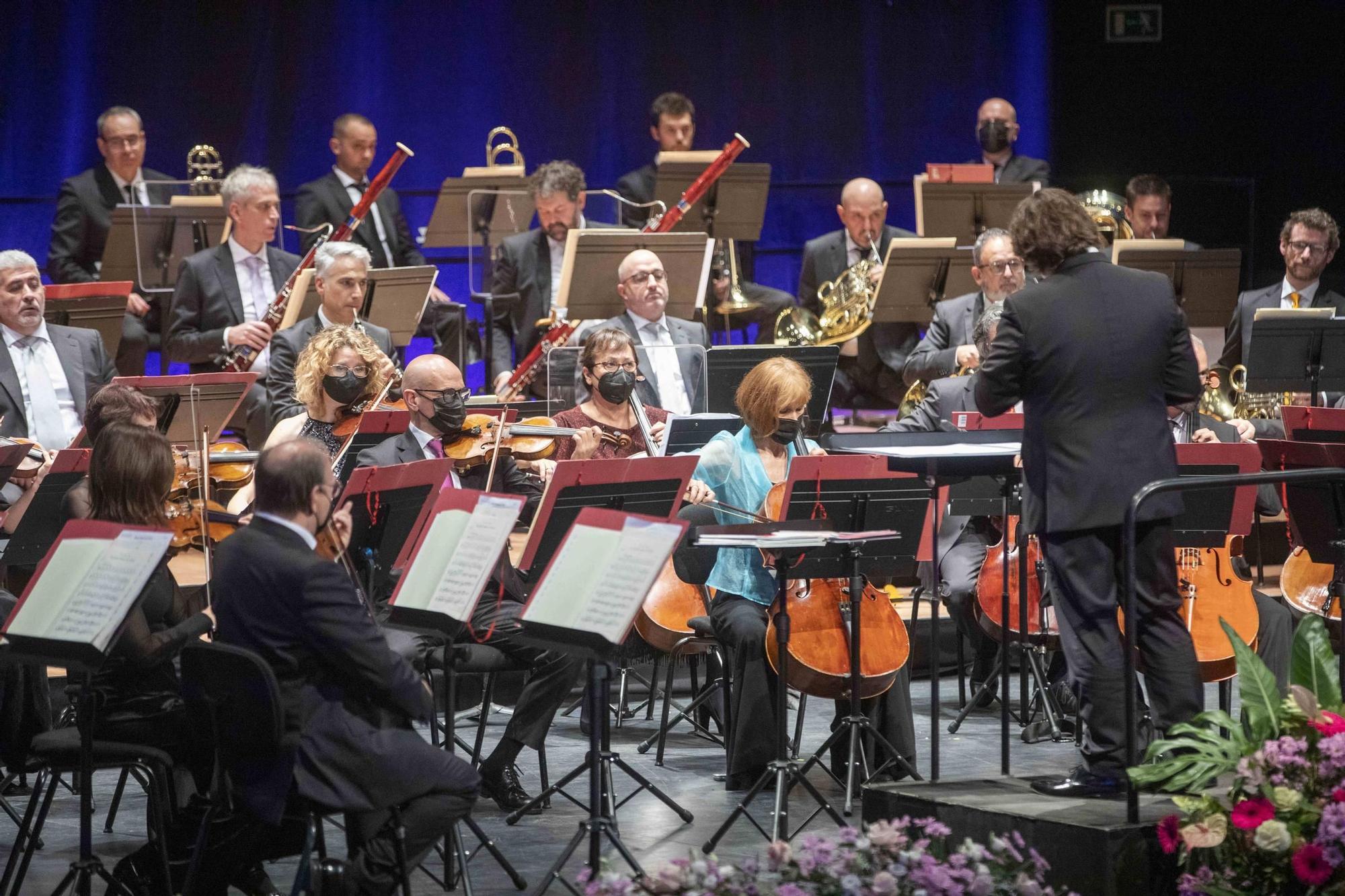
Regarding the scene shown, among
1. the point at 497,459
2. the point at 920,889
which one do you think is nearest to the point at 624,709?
the point at 497,459

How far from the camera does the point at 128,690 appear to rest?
4.18 m

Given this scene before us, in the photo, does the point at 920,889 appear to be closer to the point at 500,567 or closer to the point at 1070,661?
the point at 1070,661

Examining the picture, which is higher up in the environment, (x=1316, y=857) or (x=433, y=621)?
(x=433, y=621)

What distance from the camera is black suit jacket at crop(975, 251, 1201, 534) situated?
3.82 metres

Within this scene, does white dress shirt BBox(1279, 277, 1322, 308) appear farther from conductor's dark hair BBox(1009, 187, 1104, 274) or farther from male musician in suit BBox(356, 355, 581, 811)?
conductor's dark hair BBox(1009, 187, 1104, 274)

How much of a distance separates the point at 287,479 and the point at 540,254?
16.5ft

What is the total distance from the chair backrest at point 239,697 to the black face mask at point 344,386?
1863mm

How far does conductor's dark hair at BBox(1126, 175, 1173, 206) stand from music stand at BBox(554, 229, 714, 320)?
2701 mm

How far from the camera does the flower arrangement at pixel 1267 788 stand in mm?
3252

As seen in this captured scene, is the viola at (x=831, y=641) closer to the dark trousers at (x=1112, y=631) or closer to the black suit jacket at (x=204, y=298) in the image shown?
the dark trousers at (x=1112, y=631)

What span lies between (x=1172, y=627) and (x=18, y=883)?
2.67 m

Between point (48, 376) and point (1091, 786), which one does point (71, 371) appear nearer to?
point (48, 376)

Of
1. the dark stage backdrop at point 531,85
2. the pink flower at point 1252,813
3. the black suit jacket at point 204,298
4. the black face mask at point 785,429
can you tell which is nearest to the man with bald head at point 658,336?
the black face mask at point 785,429

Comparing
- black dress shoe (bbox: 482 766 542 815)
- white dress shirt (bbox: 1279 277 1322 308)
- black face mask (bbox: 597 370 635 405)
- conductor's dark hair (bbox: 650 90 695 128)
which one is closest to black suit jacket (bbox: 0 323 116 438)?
black face mask (bbox: 597 370 635 405)
